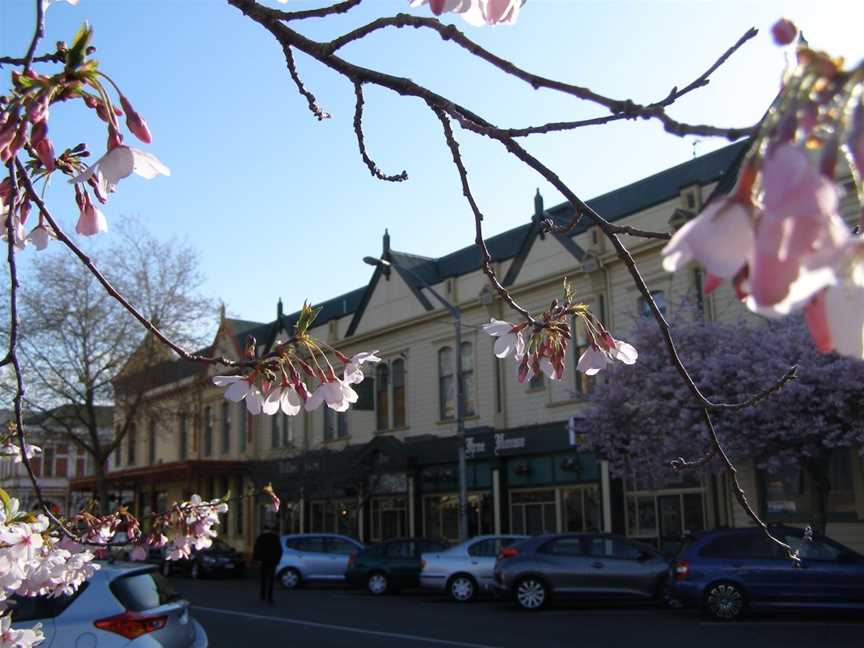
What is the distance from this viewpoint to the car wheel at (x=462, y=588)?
68.0 ft

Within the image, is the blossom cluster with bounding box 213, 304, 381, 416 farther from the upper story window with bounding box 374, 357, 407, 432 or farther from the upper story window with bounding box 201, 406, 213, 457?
the upper story window with bounding box 201, 406, 213, 457

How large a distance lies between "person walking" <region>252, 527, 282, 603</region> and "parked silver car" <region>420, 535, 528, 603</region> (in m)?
3.27

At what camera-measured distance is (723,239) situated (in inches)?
44.8

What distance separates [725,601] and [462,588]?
6924mm

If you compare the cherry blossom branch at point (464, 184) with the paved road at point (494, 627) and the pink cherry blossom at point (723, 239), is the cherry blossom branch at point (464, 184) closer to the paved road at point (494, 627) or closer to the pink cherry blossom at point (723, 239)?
the pink cherry blossom at point (723, 239)

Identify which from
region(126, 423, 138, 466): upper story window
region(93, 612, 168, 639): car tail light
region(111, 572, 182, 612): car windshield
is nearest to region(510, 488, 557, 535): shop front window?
region(111, 572, 182, 612): car windshield

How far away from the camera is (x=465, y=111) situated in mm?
2672

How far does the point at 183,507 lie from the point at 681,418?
14739 mm

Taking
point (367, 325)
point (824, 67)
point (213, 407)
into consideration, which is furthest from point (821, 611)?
point (213, 407)

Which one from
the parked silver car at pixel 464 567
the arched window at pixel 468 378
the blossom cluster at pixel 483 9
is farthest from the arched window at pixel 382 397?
the blossom cluster at pixel 483 9

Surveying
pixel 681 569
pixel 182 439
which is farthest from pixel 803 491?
pixel 182 439

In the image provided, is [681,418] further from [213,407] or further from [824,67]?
[213,407]

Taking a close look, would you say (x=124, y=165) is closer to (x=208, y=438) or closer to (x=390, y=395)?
(x=390, y=395)

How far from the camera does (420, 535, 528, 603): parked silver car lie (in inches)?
816
